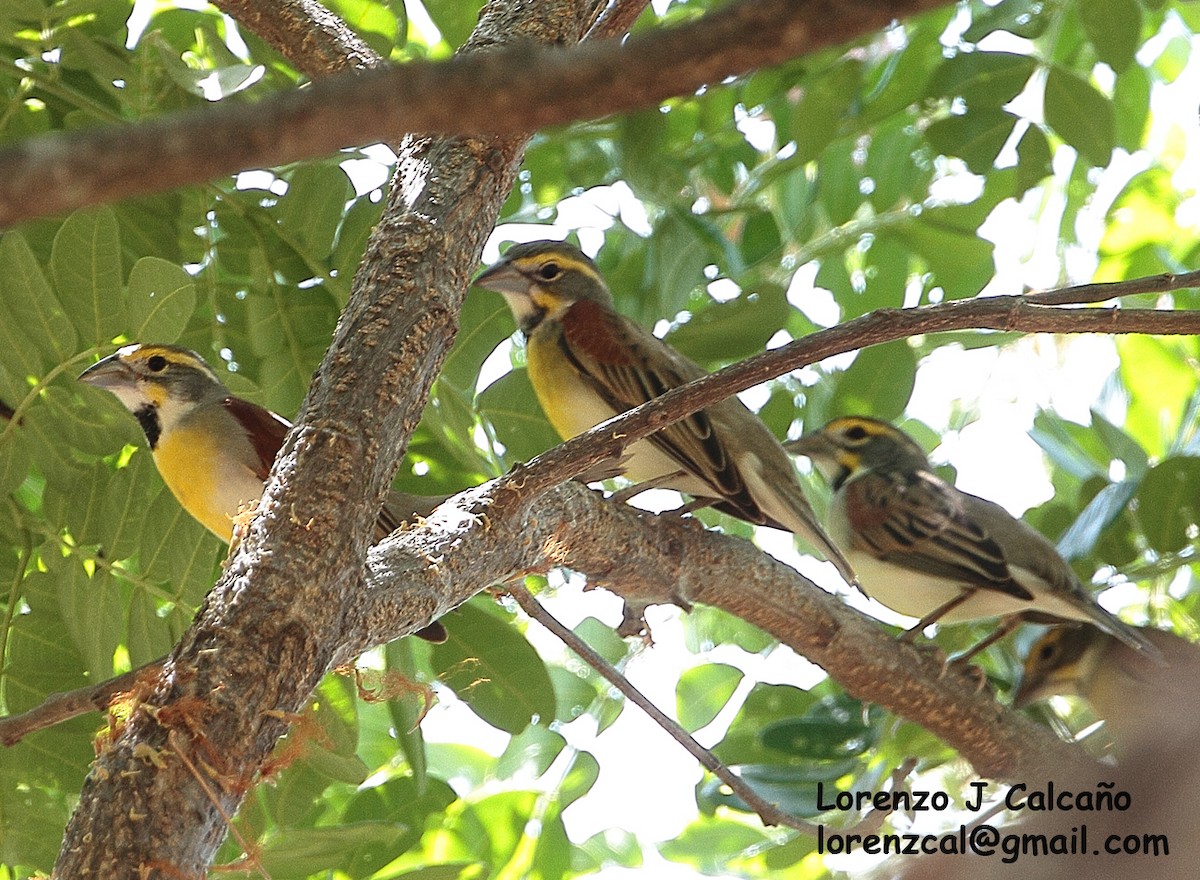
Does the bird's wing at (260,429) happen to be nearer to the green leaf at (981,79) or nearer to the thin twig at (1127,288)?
the green leaf at (981,79)

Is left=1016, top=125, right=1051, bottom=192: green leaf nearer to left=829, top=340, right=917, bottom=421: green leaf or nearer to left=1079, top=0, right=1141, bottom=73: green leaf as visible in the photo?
left=1079, top=0, right=1141, bottom=73: green leaf

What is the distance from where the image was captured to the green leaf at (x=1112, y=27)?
3668 mm

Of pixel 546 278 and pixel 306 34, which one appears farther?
pixel 546 278

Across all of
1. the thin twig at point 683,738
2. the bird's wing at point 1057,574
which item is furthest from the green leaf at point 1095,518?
the thin twig at point 683,738

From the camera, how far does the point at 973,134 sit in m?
4.00

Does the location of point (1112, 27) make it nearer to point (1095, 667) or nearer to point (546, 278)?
point (546, 278)

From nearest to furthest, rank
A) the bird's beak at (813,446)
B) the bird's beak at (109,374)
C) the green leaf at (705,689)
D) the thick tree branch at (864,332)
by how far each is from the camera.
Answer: the thick tree branch at (864,332) → the bird's beak at (109,374) → the green leaf at (705,689) → the bird's beak at (813,446)

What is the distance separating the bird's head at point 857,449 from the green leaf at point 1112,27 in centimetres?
139

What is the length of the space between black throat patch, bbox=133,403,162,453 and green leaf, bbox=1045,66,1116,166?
289 centimetres

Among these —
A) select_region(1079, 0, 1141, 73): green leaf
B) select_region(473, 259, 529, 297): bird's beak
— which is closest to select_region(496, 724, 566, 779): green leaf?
select_region(473, 259, 529, 297): bird's beak

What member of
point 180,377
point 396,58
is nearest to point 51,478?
point 180,377

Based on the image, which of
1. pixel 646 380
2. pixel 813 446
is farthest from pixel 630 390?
pixel 813 446

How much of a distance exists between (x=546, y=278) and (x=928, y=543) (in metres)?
1.64

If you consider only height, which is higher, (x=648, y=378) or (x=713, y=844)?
(x=648, y=378)
